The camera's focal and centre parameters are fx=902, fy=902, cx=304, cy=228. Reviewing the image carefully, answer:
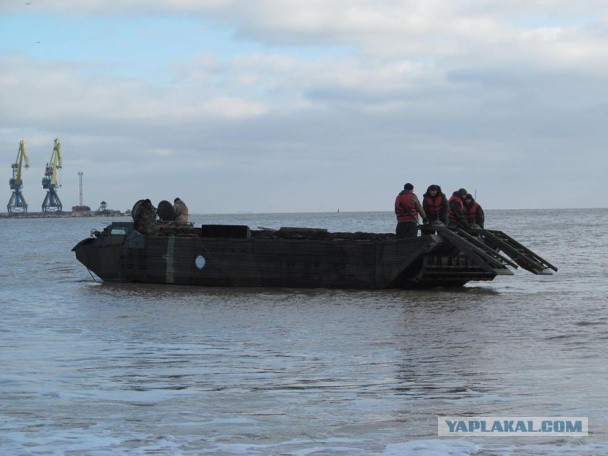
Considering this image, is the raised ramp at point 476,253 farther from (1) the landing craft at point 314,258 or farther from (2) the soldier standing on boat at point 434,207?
(2) the soldier standing on boat at point 434,207

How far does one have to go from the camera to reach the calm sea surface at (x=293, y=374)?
7.82 m

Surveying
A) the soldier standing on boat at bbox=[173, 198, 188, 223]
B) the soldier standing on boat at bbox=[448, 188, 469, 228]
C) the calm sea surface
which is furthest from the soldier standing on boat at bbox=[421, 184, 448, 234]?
the soldier standing on boat at bbox=[173, 198, 188, 223]

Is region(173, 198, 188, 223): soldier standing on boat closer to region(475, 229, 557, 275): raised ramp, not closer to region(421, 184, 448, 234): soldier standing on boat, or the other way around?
region(421, 184, 448, 234): soldier standing on boat

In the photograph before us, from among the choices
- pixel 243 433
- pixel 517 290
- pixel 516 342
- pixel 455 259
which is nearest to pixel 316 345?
pixel 516 342

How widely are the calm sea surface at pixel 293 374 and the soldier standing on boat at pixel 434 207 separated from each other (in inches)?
113

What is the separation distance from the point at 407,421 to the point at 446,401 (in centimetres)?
99

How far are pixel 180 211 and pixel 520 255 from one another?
11176 mm

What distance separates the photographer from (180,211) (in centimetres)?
2956

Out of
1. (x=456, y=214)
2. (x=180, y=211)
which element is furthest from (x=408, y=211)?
(x=180, y=211)

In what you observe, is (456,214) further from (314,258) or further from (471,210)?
(314,258)

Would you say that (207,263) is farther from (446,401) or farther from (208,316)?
(446,401)

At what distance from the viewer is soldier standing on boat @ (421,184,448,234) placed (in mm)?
23672

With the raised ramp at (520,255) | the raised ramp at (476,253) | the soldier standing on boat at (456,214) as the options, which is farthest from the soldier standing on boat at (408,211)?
the raised ramp at (520,255)

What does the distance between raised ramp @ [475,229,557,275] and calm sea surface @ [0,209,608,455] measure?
3048 millimetres
